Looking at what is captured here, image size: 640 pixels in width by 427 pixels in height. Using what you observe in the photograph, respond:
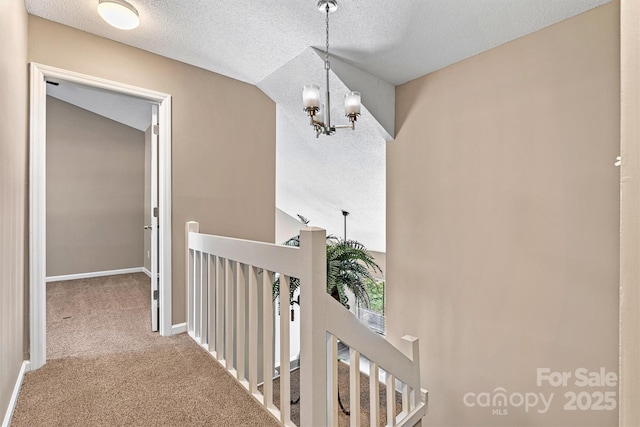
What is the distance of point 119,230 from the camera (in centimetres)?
493

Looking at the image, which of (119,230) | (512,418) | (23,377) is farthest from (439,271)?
(119,230)

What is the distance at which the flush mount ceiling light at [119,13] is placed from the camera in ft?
6.24

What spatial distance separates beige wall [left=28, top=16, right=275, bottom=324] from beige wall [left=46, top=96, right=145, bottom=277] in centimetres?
296

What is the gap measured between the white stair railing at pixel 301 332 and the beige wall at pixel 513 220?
723mm

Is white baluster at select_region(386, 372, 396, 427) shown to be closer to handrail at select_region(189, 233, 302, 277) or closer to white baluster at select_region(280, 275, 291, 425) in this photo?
white baluster at select_region(280, 275, 291, 425)

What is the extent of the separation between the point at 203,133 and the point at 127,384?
1814 millimetres

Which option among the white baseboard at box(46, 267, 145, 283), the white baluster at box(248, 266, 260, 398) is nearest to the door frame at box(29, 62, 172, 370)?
the white baluster at box(248, 266, 260, 398)

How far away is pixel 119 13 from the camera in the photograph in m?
1.95

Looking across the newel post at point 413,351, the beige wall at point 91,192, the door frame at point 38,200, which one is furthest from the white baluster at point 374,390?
the beige wall at point 91,192

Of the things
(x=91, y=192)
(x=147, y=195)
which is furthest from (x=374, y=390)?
(x=91, y=192)

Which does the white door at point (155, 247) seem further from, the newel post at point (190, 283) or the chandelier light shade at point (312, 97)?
the chandelier light shade at point (312, 97)

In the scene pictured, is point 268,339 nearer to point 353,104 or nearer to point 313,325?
point 313,325

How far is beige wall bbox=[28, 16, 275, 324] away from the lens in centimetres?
220

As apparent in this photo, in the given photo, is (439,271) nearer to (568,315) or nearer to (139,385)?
(568,315)
